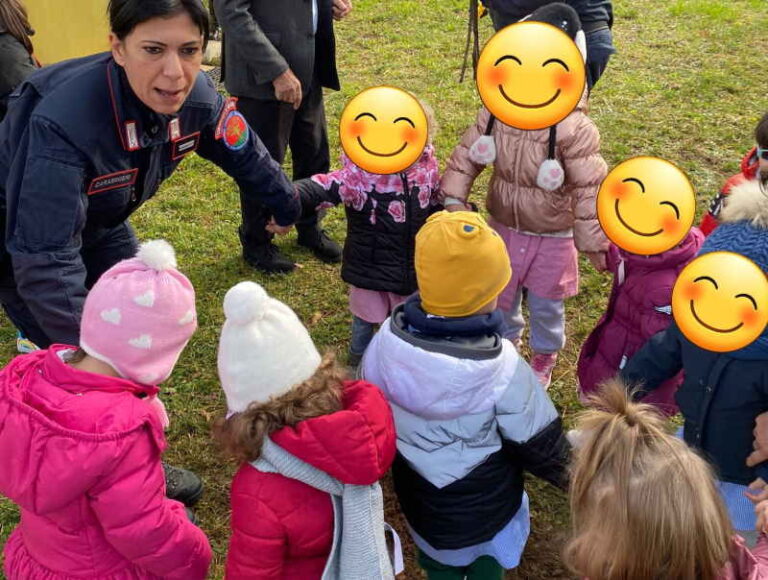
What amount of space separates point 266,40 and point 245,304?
2067mm

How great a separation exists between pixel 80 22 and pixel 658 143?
3.90m

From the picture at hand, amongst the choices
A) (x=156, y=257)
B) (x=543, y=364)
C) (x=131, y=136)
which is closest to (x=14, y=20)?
(x=131, y=136)

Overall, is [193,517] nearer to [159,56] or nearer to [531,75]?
[159,56]

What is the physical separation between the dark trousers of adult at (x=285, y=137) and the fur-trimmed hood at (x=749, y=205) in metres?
2.10

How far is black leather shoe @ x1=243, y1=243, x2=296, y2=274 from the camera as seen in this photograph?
3.98 metres

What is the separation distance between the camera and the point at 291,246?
420 cm

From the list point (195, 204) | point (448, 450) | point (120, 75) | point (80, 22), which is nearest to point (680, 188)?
point (448, 450)

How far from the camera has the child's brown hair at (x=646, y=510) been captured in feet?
4.40

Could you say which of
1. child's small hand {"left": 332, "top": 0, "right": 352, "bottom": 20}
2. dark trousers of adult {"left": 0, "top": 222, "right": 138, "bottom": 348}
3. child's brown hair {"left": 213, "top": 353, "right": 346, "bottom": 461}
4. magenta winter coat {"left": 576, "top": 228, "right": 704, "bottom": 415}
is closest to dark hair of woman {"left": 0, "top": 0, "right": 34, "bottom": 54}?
dark trousers of adult {"left": 0, "top": 222, "right": 138, "bottom": 348}

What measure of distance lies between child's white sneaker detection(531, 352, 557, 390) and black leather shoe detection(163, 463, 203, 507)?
1.40 meters

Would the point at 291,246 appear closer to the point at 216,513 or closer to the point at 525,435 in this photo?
the point at 216,513

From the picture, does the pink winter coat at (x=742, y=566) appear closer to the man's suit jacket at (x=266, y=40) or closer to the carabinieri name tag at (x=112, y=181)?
the carabinieri name tag at (x=112, y=181)

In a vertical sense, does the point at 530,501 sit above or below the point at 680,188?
below

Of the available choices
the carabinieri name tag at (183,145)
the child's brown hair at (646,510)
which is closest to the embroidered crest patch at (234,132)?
the carabinieri name tag at (183,145)
